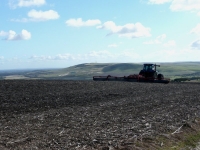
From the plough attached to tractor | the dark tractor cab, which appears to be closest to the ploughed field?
the plough attached to tractor

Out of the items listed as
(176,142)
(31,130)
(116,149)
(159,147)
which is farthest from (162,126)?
(31,130)

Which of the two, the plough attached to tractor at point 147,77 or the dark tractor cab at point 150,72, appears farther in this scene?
the dark tractor cab at point 150,72

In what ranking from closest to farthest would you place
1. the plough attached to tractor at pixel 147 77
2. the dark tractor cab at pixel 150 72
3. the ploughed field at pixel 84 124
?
the ploughed field at pixel 84 124 → the plough attached to tractor at pixel 147 77 → the dark tractor cab at pixel 150 72

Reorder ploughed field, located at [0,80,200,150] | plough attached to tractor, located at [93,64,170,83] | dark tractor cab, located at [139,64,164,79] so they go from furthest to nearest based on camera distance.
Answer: dark tractor cab, located at [139,64,164,79] < plough attached to tractor, located at [93,64,170,83] < ploughed field, located at [0,80,200,150]

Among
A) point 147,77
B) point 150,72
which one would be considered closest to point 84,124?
point 147,77

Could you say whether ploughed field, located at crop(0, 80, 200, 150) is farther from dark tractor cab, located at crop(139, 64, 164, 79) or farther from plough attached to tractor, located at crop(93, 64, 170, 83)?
dark tractor cab, located at crop(139, 64, 164, 79)

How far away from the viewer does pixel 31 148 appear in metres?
11.0

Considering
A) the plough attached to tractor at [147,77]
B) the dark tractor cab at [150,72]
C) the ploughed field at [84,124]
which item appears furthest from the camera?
the dark tractor cab at [150,72]

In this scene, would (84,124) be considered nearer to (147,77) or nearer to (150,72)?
(147,77)

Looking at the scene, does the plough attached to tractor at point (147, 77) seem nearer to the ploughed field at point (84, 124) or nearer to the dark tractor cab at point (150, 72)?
the dark tractor cab at point (150, 72)

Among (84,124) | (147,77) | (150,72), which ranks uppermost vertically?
(150,72)

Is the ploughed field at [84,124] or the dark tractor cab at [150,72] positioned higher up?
the dark tractor cab at [150,72]

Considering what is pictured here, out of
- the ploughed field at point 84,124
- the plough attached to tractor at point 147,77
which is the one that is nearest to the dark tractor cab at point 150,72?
the plough attached to tractor at point 147,77

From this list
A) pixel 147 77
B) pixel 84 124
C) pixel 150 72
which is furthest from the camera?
pixel 150 72
